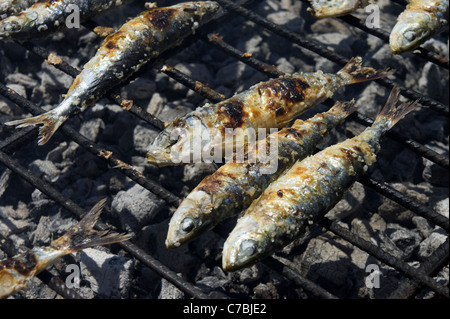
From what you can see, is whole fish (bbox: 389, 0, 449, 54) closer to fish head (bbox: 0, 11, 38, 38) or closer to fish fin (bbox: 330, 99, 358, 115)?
fish fin (bbox: 330, 99, 358, 115)

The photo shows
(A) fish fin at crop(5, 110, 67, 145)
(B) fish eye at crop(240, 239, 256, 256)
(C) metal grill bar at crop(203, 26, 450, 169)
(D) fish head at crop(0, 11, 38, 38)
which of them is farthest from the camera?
(D) fish head at crop(0, 11, 38, 38)

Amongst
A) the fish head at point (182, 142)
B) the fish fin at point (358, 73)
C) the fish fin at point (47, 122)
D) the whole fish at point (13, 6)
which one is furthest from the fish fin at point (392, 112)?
the whole fish at point (13, 6)

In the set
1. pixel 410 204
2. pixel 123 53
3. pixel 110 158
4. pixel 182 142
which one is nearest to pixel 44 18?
pixel 123 53

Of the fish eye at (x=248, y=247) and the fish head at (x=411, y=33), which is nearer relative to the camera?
the fish eye at (x=248, y=247)

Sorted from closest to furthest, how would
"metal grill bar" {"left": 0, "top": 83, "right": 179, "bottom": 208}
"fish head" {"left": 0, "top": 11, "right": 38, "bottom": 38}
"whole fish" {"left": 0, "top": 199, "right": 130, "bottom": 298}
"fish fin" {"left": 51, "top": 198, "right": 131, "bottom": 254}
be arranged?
1. "whole fish" {"left": 0, "top": 199, "right": 130, "bottom": 298}
2. "fish fin" {"left": 51, "top": 198, "right": 131, "bottom": 254}
3. "metal grill bar" {"left": 0, "top": 83, "right": 179, "bottom": 208}
4. "fish head" {"left": 0, "top": 11, "right": 38, "bottom": 38}

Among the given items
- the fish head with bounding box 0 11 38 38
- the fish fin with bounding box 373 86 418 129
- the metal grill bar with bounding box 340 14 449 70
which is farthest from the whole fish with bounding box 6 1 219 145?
the fish fin with bounding box 373 86 418 129

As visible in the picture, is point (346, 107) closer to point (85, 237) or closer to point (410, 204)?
point (410, 204)

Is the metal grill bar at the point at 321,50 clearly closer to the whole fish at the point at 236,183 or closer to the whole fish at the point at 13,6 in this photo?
the whole fish at the point at 236,183
